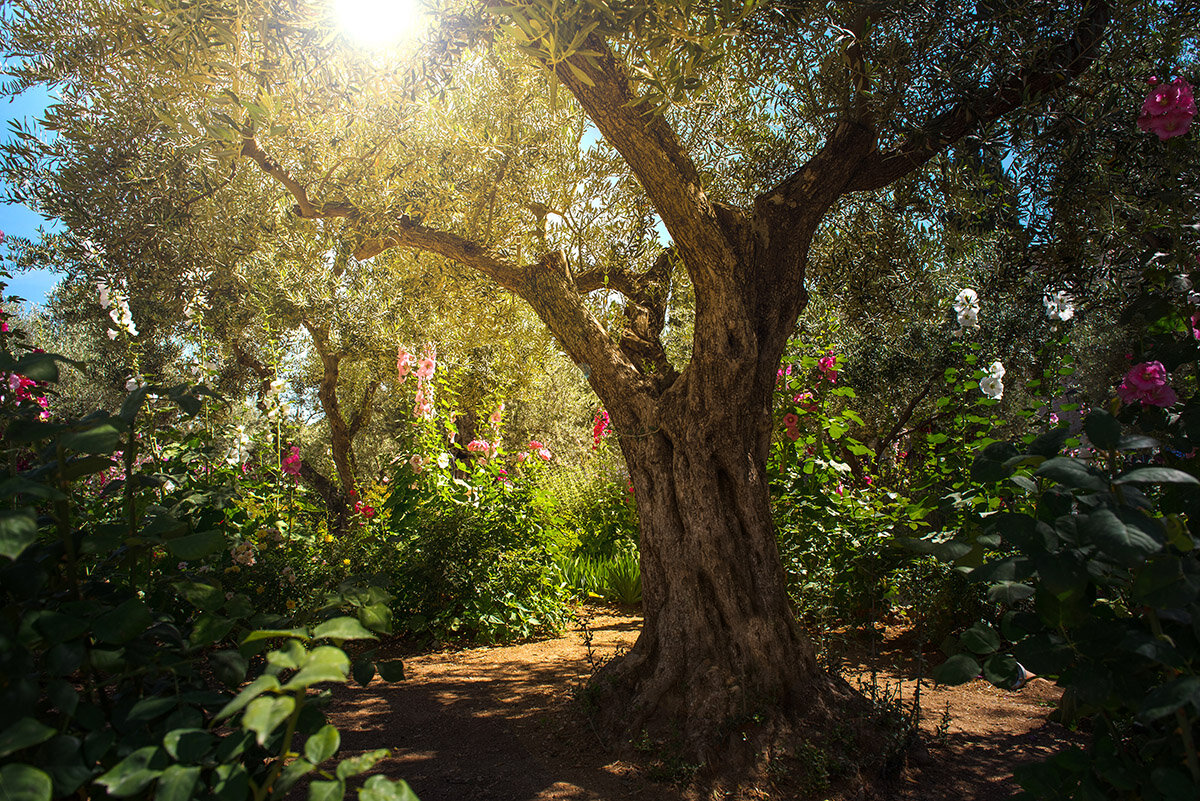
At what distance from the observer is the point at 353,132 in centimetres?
431

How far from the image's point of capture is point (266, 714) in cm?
99

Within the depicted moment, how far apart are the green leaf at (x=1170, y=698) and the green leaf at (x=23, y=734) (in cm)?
184

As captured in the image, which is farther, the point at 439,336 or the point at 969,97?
the point at 439,336

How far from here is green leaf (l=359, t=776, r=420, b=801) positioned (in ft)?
3.39

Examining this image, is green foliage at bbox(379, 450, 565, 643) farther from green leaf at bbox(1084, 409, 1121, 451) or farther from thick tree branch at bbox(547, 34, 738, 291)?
green leaf at bbox(1084, 409, 1121, 451)

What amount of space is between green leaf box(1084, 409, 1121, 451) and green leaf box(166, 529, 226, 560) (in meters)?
1.97

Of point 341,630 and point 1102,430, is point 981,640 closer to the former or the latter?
point 1102,430

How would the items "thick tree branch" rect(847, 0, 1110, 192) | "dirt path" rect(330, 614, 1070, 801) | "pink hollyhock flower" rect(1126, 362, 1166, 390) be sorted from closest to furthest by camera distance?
"pink hollyhock flower" rect(1126, 362, 1166, 390) → "dirt path" rect(330, 614, 1070, 801) → "thick tree branch" rect(847, 0, 1110, 192)

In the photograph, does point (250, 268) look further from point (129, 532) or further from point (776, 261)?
point (129, 532)

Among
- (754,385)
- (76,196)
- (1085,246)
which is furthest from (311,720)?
(76,196)

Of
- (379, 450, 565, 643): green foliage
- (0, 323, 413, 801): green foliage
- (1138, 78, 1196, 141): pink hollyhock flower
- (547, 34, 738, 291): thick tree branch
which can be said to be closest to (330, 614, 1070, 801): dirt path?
(379, 450, 565, 643): green foliage

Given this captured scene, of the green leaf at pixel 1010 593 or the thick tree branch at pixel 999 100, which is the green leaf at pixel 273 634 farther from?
the thick tree branch at pixel 999 100

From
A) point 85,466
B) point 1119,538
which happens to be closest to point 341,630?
point 85,466

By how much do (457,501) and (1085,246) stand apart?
4866mm
